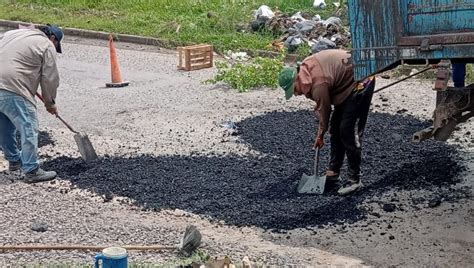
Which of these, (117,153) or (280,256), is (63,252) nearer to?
(280,256)

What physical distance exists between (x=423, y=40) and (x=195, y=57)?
28.7 feet

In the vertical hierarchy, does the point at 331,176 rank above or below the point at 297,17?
below

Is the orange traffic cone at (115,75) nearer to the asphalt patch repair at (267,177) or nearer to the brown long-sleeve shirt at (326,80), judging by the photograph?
the asphalt patch repair at (267,177)

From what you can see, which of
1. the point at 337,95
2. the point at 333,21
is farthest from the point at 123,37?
the point at 337,95

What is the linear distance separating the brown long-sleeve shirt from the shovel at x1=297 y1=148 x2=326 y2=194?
1.81 feet

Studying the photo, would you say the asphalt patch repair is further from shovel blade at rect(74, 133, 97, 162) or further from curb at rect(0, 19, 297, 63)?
curb at rect(0, 19, 297, 63)

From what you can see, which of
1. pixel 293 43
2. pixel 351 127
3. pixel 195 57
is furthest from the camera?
pixel 293 43

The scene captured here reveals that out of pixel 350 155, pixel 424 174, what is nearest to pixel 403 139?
pixel 424 174

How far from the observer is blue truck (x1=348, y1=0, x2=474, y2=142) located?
20.1ft

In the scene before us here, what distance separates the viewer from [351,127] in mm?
7863

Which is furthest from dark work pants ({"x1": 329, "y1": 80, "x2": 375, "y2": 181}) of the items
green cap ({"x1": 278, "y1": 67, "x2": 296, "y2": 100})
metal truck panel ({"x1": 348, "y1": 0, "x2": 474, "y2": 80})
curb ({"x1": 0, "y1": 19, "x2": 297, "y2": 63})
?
curb ({"x1": 0, "y1": 19, "x2": 297, "y2": 63})

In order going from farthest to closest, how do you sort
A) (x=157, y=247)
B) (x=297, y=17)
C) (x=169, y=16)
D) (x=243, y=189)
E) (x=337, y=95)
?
(x=169, y=16) → (x=297, y=17) → (x=243, y=189) → (x=337, y=95) → (x=157, y=247)

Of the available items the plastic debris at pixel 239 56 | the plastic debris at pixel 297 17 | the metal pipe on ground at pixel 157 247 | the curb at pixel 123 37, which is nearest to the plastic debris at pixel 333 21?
the plastic debris at pixel 297 17

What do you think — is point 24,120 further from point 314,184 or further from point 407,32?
point 407,32
